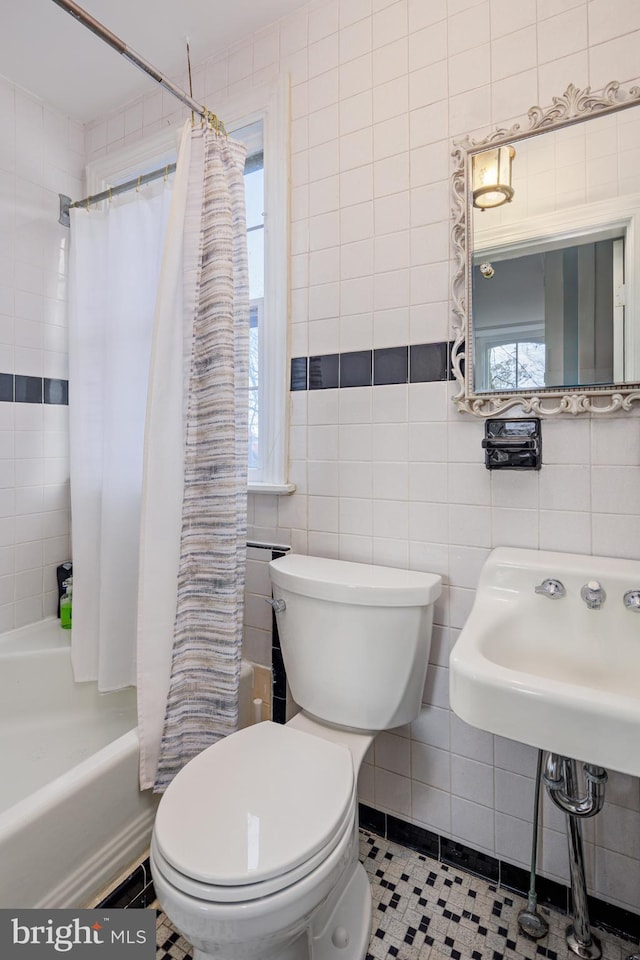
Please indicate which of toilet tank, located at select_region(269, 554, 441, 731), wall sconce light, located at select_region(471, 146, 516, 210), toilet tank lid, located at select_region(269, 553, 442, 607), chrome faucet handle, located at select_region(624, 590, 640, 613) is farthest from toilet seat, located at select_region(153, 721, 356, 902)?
wall sconce light, located at select_region(471, 146, 516, 210)

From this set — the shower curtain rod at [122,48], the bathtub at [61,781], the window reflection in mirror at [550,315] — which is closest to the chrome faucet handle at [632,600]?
the window reflection in mirror at [550,315]

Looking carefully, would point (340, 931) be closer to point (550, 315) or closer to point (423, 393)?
point (423, 393)

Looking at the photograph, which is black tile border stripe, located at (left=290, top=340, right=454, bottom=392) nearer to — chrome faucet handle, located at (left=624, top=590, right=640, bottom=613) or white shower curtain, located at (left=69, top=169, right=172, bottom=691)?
white shower curtain, located at (left=69, top=169, right=172, bottom=691)

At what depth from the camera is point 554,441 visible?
1157 millimetres

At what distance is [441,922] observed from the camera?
3.81ft

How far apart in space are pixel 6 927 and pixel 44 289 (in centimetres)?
192

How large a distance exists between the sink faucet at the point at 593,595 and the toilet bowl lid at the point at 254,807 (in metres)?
0.62

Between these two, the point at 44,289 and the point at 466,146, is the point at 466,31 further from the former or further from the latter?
the point at 44,289

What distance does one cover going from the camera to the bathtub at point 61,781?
Answer: 0.98 meters

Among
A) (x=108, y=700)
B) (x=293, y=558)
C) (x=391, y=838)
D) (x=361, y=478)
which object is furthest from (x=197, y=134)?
(x=391, y=838)

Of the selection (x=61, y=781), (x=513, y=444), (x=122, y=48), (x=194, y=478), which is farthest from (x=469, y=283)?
(x=61, y=781)

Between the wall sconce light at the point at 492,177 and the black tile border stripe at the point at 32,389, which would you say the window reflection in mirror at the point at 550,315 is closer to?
the wall sconce light at the point at 492,177

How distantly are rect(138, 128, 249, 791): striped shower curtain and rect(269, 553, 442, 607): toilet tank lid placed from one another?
0.56ft

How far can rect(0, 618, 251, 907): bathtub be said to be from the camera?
38.6 inches
